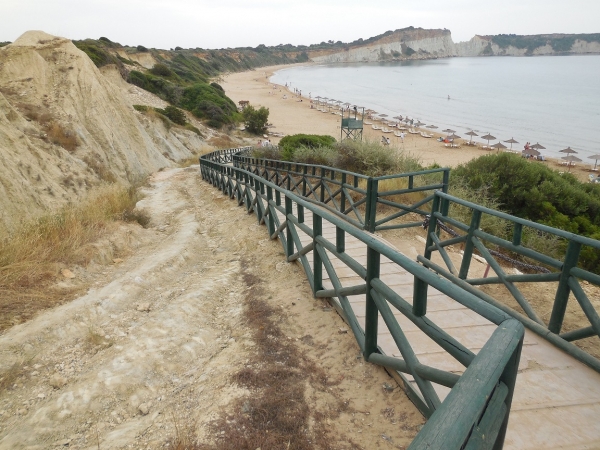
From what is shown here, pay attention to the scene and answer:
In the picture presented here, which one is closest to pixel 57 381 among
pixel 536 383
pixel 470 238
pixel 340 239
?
pixel 340 239

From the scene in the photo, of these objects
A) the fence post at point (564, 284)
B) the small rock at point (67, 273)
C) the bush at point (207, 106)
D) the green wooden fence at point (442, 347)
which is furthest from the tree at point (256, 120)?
the fence post at point (564, 284)

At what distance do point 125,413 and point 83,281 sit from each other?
3.25 m

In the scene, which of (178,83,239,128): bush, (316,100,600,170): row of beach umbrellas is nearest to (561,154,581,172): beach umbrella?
(316,100,600,170): row of beach umbrellas

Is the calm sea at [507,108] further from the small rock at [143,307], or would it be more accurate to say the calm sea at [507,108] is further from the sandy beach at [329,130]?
the small rock at [143,307]

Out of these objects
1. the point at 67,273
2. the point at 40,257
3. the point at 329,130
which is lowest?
the point at 329,130

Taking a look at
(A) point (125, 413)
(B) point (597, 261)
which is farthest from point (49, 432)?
(B) point (597, 261)

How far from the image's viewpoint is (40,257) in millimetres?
5629

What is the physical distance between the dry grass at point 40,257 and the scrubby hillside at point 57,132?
177 cm

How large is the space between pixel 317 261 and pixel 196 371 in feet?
5.40

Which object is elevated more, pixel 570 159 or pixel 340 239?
pixel 340 239

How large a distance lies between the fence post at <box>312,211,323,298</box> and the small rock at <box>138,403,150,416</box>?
6.60 feet

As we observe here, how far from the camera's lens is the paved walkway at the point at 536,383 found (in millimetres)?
2463

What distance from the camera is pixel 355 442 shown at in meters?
2.51

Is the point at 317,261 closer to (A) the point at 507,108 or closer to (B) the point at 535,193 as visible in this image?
(B) the point at 535,193
